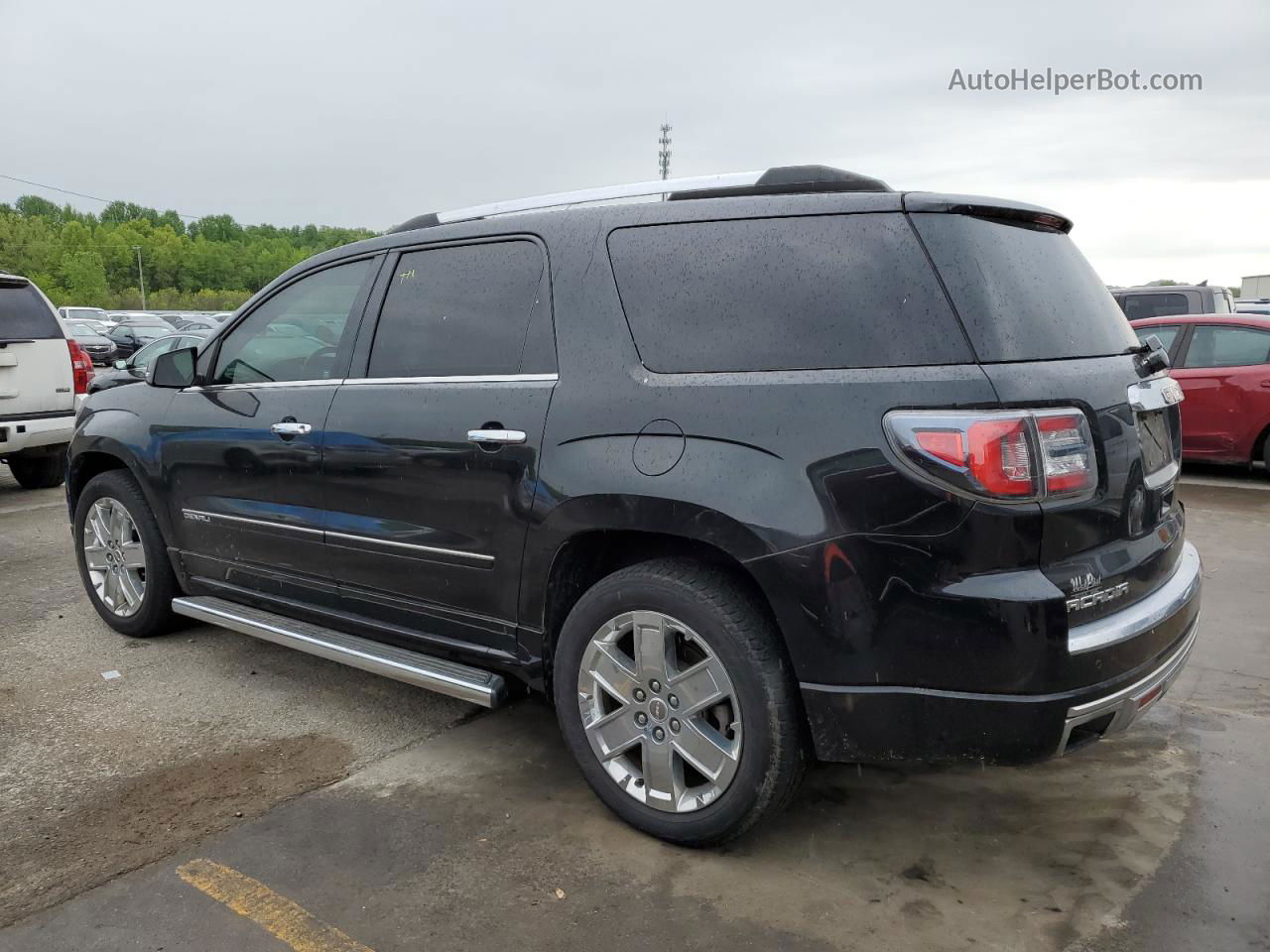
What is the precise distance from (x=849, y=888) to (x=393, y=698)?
212 centimetres

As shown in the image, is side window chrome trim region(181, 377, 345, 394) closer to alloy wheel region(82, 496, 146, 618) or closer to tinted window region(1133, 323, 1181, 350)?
alloy wheel region(82, 496, 146, 618)

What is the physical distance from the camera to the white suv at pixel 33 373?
8.16 meters

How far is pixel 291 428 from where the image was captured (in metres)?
3.83

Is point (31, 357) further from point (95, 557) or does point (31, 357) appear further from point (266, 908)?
point (266, 908)

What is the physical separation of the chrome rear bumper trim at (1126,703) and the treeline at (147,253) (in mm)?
87632

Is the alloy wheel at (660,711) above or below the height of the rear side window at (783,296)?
below

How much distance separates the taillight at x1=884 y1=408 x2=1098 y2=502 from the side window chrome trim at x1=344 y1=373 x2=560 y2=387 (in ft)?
3.76

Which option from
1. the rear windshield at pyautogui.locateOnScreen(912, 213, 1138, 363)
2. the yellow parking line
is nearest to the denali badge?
the rear windshield at pyautogui.locateOnScreen(912, 213, 1138, 363)

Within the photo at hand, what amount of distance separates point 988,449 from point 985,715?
2.11 ft

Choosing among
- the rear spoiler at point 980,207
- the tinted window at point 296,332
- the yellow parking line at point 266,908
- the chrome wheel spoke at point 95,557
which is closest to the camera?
the yellow parking line at point 266,908

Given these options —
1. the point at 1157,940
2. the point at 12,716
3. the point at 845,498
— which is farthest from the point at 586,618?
the point at 12,716

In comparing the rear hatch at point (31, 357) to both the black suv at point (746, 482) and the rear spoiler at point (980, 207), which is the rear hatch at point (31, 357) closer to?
the black suv at point (746, 482)

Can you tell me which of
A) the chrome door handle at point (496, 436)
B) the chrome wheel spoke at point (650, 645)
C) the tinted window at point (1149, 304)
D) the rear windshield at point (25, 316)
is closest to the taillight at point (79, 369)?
the rear windshield at point (25, 316)

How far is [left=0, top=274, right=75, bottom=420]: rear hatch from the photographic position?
26.8 ft
